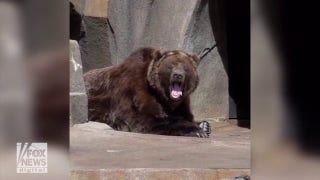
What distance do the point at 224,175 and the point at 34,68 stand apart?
2.25m

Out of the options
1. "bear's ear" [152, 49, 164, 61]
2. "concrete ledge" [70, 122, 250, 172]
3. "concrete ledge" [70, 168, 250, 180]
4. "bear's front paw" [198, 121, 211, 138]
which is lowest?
"concrete ledge" [70, 168, 250, 180]

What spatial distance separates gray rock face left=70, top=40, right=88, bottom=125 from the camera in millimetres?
6082

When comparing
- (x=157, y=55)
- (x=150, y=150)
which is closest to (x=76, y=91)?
(x=157, y=55)

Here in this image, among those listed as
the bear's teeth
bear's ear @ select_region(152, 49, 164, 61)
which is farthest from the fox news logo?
bear's ear @ select_region(152, 49, 164, 61)

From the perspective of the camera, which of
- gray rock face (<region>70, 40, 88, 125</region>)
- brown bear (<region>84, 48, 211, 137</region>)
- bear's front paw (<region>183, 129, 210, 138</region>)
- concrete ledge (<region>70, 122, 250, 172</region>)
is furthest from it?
brown bear (<region>84, 48, 211, 137</region>)

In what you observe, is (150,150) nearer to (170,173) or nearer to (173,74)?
(170,173)

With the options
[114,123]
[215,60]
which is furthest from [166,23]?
[114,123]

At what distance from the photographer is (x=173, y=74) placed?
6871mm

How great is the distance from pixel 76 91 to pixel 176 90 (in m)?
1.12

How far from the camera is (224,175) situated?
13.5ft

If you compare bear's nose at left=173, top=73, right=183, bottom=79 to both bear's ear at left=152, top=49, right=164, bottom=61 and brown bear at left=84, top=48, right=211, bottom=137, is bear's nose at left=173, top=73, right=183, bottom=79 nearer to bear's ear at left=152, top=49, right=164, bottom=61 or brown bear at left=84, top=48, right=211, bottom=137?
brown bear at left=84, top=48, right=211, bottom=137

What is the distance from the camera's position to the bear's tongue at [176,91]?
22.5 feet

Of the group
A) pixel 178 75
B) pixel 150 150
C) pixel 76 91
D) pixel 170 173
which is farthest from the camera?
pixel 178 75

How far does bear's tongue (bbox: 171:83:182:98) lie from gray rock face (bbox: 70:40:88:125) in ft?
3.08
